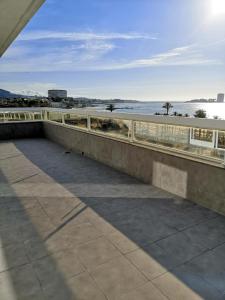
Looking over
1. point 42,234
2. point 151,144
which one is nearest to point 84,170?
point 151,144

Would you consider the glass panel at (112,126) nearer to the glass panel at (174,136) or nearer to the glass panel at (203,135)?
the glass panel at (174,136)

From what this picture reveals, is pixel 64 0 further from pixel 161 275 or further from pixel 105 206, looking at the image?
pixel 161 275

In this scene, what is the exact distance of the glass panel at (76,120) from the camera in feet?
17.9

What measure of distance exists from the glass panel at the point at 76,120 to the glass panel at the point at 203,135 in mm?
3041

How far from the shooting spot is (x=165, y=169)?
318cm

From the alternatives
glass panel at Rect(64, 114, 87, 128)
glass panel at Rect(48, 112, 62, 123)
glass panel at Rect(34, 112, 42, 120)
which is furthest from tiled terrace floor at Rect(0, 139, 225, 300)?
glass panel at Rect(34, 112, 42, 120)

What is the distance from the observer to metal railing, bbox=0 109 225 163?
103 inches

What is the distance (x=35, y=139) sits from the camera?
7.92 meters

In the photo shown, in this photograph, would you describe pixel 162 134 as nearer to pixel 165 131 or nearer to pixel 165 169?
pixel 165 131

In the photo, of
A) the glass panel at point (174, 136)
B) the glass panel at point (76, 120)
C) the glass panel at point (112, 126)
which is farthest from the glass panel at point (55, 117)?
the glass panel at point (174, 136)

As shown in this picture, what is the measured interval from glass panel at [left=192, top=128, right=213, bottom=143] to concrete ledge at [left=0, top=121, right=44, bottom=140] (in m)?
6.68

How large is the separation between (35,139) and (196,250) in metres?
7.17

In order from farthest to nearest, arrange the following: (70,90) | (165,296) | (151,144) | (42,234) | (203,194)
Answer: (70,90)
(151,144)
(203,194)
(42,234)
(165,296)

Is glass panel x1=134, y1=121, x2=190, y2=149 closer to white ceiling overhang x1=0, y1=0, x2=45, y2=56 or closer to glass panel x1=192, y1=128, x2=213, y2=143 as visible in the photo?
glass panel x1=192, y1=128, x2=213, y2=143
